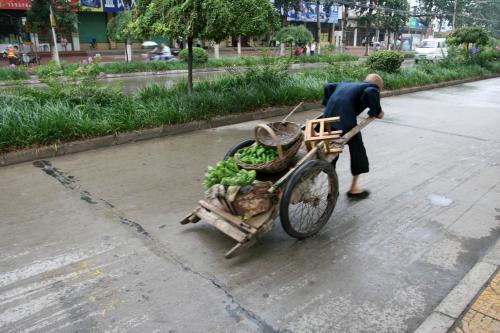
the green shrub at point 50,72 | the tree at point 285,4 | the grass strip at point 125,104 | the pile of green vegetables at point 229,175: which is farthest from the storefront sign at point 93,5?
the pile of green vegetables at point 229,175

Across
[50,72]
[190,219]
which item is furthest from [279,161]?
[50,72]

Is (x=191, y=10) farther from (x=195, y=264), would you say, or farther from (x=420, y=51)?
(x=420, y=51)

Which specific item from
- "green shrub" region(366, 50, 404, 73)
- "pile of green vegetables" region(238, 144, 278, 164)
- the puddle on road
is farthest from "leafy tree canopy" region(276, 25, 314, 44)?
"pile of green vegetables" region(238, 144, 278, 164)

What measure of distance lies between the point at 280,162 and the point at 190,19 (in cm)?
490

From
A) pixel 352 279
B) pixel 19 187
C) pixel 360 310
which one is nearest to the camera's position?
pixel 360 310

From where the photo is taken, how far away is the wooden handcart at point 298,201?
3516mm

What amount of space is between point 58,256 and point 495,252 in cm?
387

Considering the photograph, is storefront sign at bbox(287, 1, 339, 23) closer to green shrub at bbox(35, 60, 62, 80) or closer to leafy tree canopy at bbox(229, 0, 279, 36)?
leafy tree canopy at bbox(229, 0, 279, 36)

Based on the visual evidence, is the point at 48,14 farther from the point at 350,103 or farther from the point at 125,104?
the point at 350,103

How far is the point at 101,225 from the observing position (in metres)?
4.18

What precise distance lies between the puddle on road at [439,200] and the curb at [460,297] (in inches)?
45.6

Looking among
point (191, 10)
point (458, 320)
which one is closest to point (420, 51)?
point (191, 10)

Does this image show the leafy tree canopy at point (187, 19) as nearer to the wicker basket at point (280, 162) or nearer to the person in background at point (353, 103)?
the person in background at point (353, 103)

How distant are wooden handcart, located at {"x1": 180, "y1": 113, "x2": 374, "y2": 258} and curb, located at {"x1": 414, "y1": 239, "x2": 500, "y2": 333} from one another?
1.28 metres
